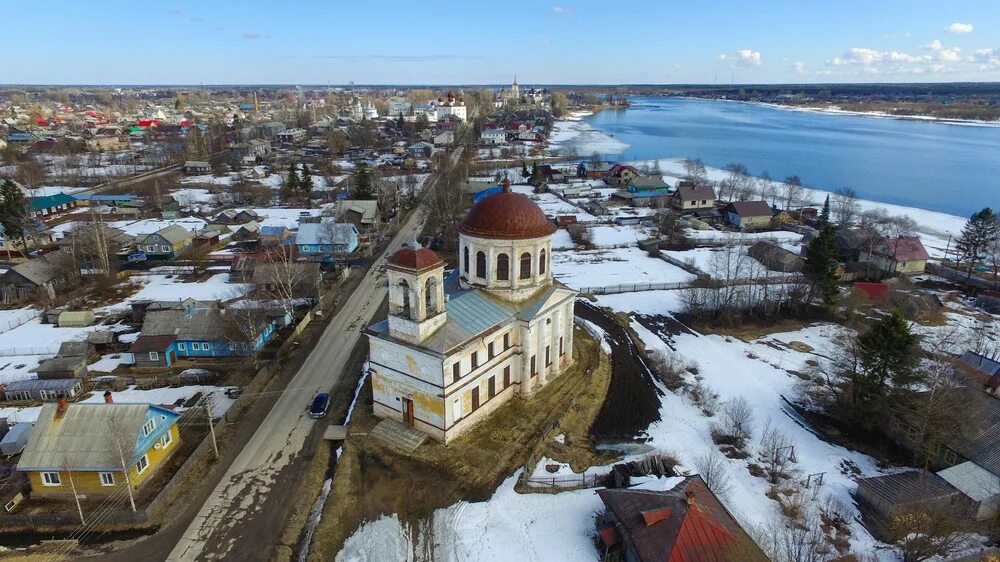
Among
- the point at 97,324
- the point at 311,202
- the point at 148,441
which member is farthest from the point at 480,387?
the point at 311,202

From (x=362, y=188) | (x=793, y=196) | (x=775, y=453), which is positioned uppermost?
(x=362, y=188)

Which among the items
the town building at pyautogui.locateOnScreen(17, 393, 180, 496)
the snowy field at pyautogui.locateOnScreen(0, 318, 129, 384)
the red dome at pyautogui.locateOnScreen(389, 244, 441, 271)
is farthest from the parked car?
the snowy field at pyautogui.locateOnScreen(0, 318, 129, 384)

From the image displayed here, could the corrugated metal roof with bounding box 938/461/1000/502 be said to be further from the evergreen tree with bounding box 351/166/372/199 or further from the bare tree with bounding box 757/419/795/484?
the evergreen tree with bounding box 351/166/372/199

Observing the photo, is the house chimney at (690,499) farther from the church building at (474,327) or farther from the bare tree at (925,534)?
the church building at (474,327)

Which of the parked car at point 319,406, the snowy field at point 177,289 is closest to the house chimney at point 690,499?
the parked car at point 319,406

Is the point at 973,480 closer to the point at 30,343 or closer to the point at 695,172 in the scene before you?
the point at 30,343

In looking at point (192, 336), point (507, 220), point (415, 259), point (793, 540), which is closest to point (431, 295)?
point (415, 259)
